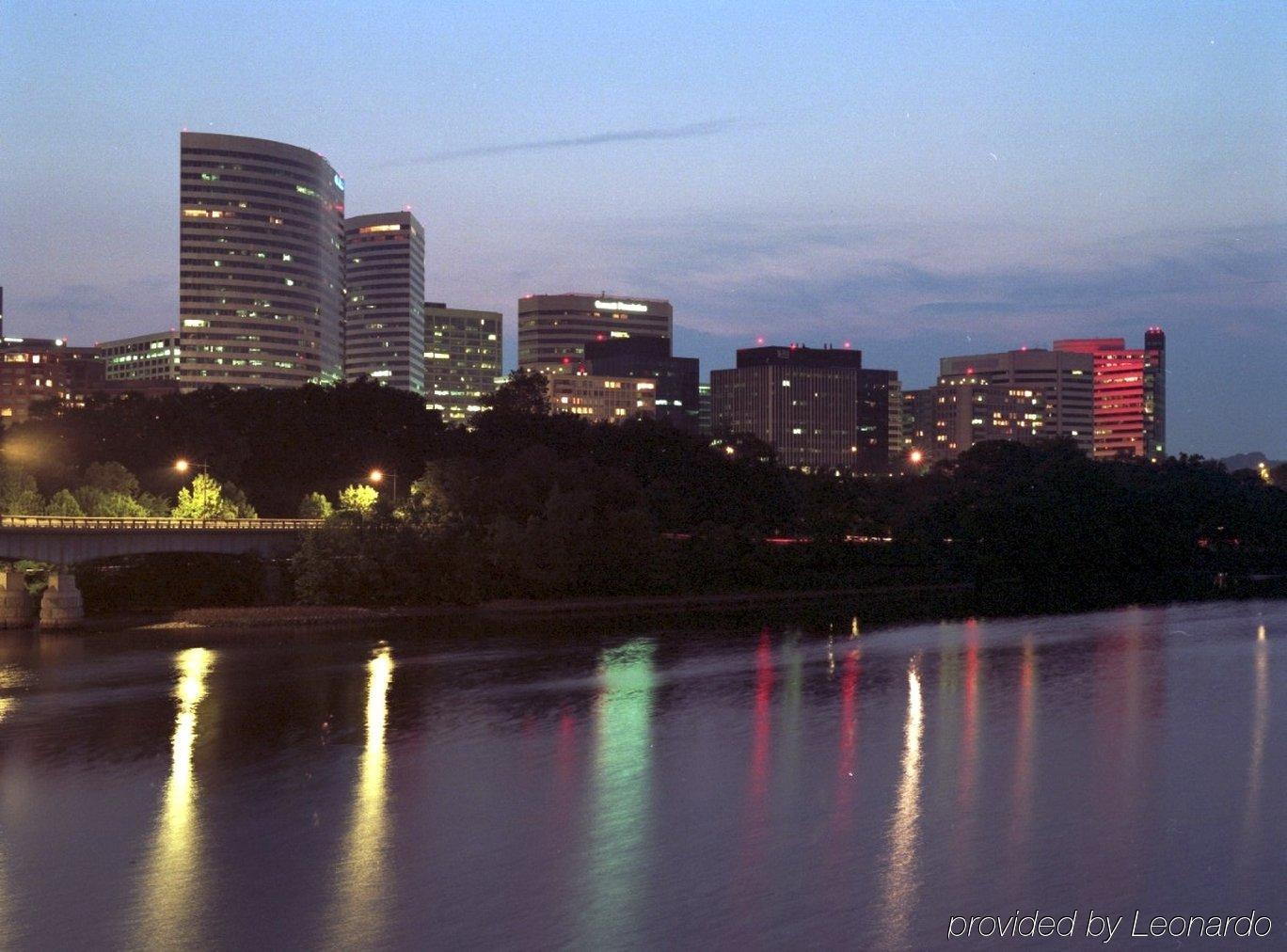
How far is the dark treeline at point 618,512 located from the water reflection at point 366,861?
3975 centimetres

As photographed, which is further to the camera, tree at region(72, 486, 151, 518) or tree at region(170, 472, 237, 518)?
tree at region(170, 472, 237, 518)

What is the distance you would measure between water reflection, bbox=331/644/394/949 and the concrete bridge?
3579 centimetres

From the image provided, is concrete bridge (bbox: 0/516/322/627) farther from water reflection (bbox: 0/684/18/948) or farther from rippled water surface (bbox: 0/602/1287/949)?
water reflection (bbox: 0/684/18/948)

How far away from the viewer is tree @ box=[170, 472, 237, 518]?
86.5 meters

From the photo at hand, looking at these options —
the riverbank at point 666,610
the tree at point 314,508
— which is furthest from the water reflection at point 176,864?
A: the tree at point 314,508

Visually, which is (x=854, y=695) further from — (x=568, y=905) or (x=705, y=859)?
(x=568, y=905)

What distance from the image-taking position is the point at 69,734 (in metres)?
42.4

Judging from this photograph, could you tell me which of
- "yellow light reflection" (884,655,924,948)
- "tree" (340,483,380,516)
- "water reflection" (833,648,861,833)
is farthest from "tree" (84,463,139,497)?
"yellow light reflection" (884,655,924,948)

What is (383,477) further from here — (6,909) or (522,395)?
(6,909)

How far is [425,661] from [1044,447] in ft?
366

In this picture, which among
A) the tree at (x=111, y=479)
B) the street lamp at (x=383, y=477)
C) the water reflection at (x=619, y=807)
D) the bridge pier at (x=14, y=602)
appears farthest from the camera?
the street lamp at (x=383, y=477)

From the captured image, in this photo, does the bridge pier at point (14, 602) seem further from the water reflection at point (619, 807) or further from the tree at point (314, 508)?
the water reflection at point (619, 807)

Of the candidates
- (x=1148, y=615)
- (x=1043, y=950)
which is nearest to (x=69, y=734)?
(x=1043, y=950)

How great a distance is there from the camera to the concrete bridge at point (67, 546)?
2813 inches
